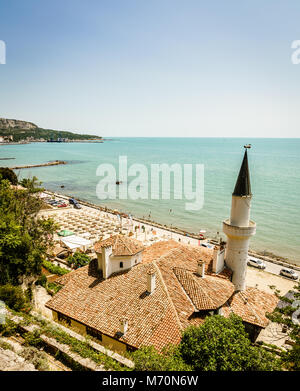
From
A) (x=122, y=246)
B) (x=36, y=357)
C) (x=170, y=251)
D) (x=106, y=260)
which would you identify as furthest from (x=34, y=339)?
(x=170, y=251)

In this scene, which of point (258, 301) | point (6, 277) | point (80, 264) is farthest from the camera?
point (80, 264)

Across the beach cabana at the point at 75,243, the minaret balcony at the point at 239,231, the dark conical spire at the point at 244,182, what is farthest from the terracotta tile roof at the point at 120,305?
the beach cabana at the point at 75,243

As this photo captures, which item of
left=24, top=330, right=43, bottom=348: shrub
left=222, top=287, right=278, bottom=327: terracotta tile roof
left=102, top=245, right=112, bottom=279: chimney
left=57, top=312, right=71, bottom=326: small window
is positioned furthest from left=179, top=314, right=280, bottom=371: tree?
left=57, top=312, right=71, bottom=326: small window

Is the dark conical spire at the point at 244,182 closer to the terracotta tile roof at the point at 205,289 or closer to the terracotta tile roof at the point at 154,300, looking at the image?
the terracotta tile roof at the point at 154,300

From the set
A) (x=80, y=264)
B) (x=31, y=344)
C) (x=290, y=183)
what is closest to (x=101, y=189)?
(x=80, y=264)

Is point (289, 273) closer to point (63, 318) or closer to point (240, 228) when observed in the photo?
point (240, 228)
